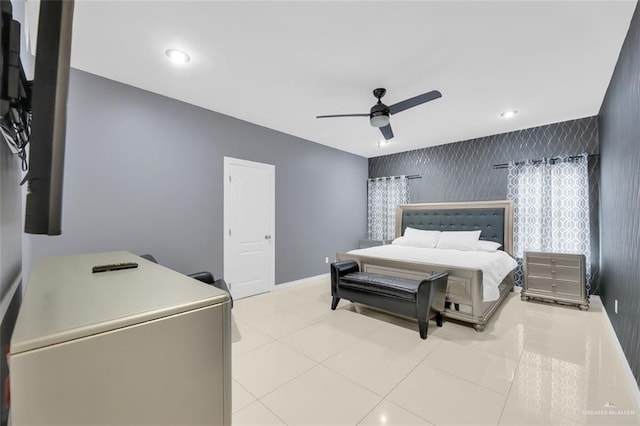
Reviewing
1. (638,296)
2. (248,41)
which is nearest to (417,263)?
(638,296)

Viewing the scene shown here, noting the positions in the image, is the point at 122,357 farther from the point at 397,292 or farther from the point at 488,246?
the point at 488,246

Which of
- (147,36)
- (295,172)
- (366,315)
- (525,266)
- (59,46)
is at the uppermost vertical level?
(147,36)

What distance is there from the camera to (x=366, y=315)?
3.31m

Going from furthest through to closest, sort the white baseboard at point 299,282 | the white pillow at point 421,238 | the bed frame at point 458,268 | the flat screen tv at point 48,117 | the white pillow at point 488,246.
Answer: the white pillow at point 421,238 → the white baseboard at point 299,282 → the white pillow at point 488,246 → the bed frame at point 458,268 → the flat screen tv at point 48,117

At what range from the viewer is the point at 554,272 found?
11.9 ft

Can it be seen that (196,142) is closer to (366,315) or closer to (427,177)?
(366,315)

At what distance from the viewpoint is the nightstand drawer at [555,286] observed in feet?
11.5

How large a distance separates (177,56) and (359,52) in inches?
63.6

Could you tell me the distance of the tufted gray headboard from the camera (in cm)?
427

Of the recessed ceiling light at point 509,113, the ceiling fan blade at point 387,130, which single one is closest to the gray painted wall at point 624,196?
the recessed ceiling light at point 509,113

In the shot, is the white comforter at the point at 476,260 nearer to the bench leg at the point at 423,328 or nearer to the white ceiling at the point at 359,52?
the bench leg at the point at 423,328

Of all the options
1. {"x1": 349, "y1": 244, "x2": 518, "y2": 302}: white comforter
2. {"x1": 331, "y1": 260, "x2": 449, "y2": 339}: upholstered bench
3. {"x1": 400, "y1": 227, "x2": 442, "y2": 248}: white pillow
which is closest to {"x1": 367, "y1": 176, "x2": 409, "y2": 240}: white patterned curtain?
{"x1": 400, "y1": 227, "x2": 442, "y2": 248}: white pillow

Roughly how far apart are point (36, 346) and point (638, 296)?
10.1 feet

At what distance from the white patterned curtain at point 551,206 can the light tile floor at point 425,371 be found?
3.33 ft
